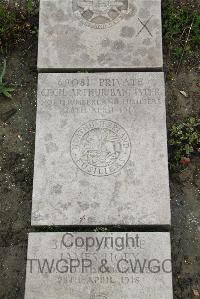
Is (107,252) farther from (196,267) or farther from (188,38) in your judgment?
(188,38)

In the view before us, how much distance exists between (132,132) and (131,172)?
496mm

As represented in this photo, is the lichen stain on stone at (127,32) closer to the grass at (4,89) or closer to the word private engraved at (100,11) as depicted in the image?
the word private engraved at (100,11)

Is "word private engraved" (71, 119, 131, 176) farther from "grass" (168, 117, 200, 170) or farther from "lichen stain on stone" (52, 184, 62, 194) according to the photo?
"grass" (168, 117, 200, 170)

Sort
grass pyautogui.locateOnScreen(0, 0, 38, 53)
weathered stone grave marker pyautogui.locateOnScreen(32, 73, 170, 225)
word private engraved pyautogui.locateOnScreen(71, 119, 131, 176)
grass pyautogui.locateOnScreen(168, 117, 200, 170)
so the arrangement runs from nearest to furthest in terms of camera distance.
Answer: weathered stone grave marker pyautogui.locateOnScreen(32, 73, 170, 225)
word private engraved pyautogui.locateOnScreen(71, 119, 131, 176)
grass pyautogui.locateOnScreen(168, 117, 200, 170)
grass pyautogui.locateOnScreen(0, 0, 38, 53)

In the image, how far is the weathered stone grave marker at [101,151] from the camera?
5.76 metres

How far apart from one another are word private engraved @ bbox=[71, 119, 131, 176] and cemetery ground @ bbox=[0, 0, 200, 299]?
78 centimetres

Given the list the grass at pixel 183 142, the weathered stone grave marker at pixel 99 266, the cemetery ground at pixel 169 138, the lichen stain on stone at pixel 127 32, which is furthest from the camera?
the lichen stain on stone at pixel 127 32

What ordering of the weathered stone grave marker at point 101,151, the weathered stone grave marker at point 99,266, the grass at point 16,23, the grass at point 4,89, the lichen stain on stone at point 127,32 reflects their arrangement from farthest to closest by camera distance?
1. the grass at point 16,23
2. the grass at point 4,89
3. the lichen stain on stone at point 127,32
4. the weathered stone grave marker at point 101,151
5. the weathered stone grave marker at point 99,266

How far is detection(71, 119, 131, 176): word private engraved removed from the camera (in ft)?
19.4

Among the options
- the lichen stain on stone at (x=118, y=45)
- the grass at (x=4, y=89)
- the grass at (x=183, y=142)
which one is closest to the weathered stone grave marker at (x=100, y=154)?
the lichen stain on stone at (x=118, y=45)

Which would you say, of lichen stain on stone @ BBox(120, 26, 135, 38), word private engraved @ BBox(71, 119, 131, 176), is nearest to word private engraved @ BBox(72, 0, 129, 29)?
lichen stain on stone @ BBox(120, 26, 135, 38)

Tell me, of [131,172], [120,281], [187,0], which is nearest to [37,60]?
[131,172]

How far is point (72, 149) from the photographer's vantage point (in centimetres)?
601

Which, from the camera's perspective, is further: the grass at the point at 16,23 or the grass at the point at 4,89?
the grass at the point at 16,23
